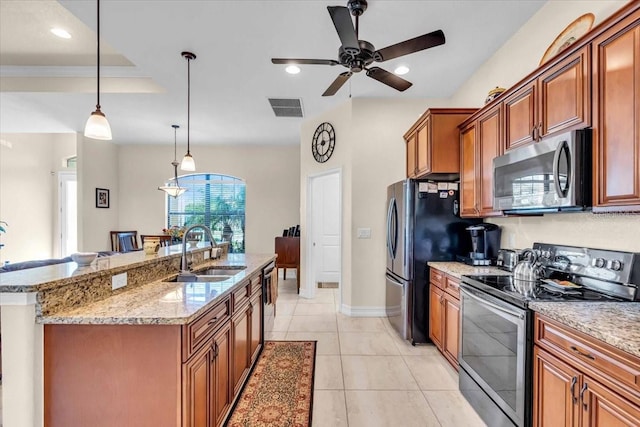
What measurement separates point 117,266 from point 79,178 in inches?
212

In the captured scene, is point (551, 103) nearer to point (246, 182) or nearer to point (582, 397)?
point (582, 397)

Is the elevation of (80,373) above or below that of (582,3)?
below

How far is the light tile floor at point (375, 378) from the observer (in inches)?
82.6

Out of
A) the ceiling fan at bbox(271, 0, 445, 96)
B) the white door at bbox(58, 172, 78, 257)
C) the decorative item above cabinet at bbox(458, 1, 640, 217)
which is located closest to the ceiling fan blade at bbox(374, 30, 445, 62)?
the ceiling fan at bbox(271, 0, 445, 96)

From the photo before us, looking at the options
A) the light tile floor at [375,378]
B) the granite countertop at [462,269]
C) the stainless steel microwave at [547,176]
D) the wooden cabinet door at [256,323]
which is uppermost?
the stainless steel microwave at [547,176]

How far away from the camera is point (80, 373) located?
137 centimetres

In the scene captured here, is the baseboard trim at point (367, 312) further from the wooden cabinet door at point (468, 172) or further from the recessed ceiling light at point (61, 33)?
the recessed ceiling light at point (61, 33)

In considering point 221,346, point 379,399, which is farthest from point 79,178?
point 379,399

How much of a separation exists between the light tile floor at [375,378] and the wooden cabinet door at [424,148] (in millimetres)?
1868

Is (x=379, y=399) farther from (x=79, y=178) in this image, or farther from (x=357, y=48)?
(x=79, y=178)

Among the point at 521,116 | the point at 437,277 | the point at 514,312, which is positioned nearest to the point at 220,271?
the point at 437,277

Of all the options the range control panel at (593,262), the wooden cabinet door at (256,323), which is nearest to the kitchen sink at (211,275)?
Answer: the wooden cabinet door at (256,323)

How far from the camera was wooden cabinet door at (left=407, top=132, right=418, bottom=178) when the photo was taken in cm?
358

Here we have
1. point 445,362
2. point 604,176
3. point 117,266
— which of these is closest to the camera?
point 604,176
